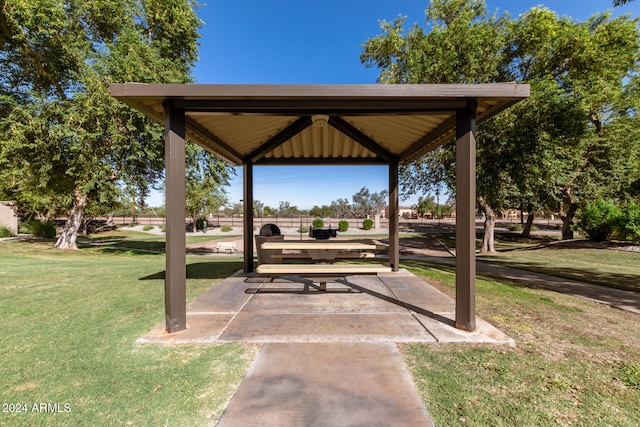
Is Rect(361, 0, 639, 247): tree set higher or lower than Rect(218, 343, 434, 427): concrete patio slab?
higher

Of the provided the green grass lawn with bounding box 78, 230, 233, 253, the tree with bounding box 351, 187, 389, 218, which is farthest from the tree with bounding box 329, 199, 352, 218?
the green grass lawn with bounding box 78, 230, 233, 253

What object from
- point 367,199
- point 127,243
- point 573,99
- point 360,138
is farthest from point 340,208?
point 360,138

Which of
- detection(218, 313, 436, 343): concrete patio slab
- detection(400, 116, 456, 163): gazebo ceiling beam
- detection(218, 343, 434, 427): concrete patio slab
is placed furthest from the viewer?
detection(400, 116, 456, 163): gazebo ceiling beam

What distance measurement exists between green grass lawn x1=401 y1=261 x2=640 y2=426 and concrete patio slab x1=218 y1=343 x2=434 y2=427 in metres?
0.21

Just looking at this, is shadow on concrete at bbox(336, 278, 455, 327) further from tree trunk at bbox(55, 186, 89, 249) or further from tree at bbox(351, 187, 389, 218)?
tree at bbox(351, 187, 389, 218)

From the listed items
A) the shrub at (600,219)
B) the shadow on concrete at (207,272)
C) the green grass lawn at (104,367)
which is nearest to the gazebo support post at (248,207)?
the shadow on concrete at (207,272)

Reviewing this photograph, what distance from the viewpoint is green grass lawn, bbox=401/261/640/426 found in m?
2.16

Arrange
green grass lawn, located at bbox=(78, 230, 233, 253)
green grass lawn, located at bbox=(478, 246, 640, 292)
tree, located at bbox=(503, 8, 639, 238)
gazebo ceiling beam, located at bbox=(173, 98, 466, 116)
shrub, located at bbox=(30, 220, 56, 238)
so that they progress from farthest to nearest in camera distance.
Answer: shrub, located at bbox=(30, 220, 56, 238) < green grass lawn, located at bbox=(78, 230, 233, 253) < tree, located at bbox=(503, 8, 639, 238) < green grass lawn, located at bbox=(478, 246, 640, 292) < gazebo ceiling beam, located at bbox=(173, 98, 466, 116)

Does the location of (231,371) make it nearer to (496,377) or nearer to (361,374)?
(361,374)

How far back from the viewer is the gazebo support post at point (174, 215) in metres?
3.56

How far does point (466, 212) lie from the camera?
3627 millimetres

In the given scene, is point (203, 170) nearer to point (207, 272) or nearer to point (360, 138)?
point (207, 272)

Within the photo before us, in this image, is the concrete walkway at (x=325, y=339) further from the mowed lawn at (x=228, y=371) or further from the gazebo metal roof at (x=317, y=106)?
the gazebo metal roof at (x=317, y=106)

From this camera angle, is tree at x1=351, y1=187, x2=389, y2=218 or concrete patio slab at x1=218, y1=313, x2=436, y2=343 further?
tree at x1=351, y1=187, x2=389, y2=218
